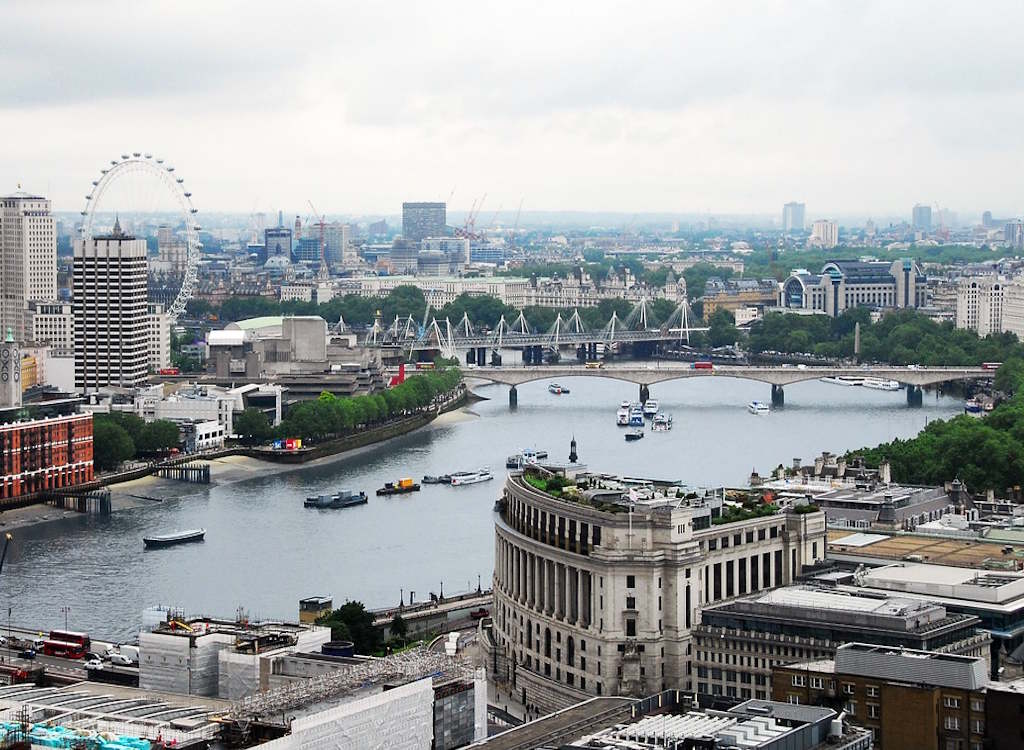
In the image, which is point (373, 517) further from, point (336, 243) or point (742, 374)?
point (336, 243)

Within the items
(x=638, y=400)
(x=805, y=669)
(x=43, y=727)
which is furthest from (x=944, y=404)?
(x=43, y=727)

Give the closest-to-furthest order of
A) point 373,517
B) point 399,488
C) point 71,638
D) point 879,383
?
point 71,638, point 373,517, point 399,488, point 879,383

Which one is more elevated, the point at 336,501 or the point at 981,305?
the point at 981,305

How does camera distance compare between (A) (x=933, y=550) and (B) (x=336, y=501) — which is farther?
(B) (x=336, y=501)

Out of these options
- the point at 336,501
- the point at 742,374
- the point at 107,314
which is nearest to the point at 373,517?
the point at 336,501

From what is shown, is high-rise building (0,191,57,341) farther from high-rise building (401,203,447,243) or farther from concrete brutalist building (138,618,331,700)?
high-rise building (401,203,447,243)
